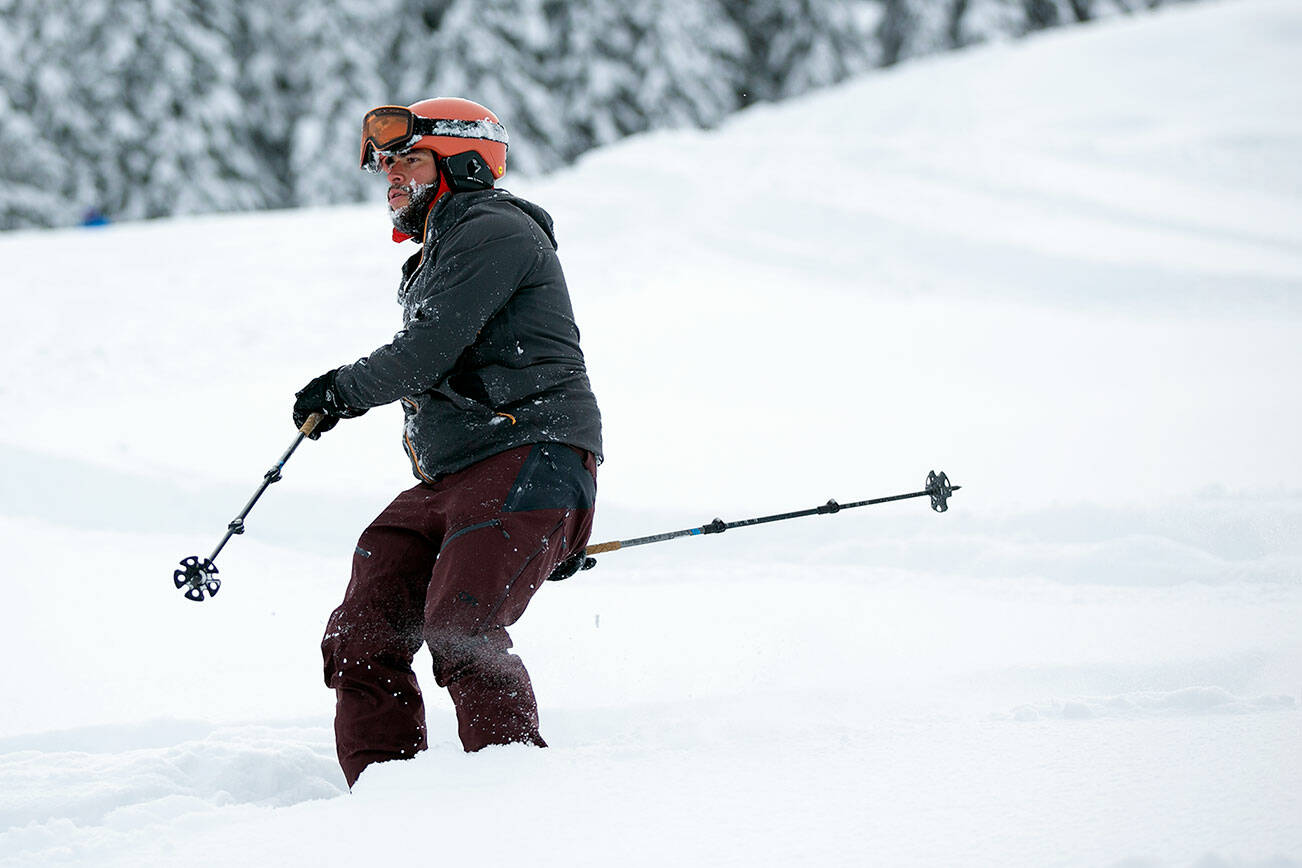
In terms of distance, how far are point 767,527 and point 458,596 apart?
281 centimetres

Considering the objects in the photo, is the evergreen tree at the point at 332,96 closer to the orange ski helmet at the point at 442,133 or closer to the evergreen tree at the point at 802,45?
the evergreen tree at the point at 802,45

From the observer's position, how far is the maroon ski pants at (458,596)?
9.98 ft

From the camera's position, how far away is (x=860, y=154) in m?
12.7

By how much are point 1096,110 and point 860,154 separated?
12.3ft

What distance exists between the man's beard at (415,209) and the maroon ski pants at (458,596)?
69cm

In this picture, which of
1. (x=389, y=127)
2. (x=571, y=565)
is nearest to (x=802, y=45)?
(x=389, y=127)

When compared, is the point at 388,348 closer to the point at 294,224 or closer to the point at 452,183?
the point at 452,183

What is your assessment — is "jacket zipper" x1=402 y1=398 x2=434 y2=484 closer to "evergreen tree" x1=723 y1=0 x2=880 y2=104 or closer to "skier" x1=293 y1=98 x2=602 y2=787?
"skier" x1=293 y1=98 x2=602 y2=787

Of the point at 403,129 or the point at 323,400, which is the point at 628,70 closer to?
the point at 403,129

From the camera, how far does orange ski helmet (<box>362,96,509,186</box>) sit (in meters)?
3.31

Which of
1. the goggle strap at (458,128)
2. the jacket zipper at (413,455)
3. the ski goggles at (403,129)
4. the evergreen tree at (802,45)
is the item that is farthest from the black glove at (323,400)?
the evergreen tree at (802,45)

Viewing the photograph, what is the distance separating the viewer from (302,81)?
2598 cm

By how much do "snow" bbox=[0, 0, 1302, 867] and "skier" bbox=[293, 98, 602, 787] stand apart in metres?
0.25

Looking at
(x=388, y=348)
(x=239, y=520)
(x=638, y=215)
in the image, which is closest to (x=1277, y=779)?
(x=388, y=348)
